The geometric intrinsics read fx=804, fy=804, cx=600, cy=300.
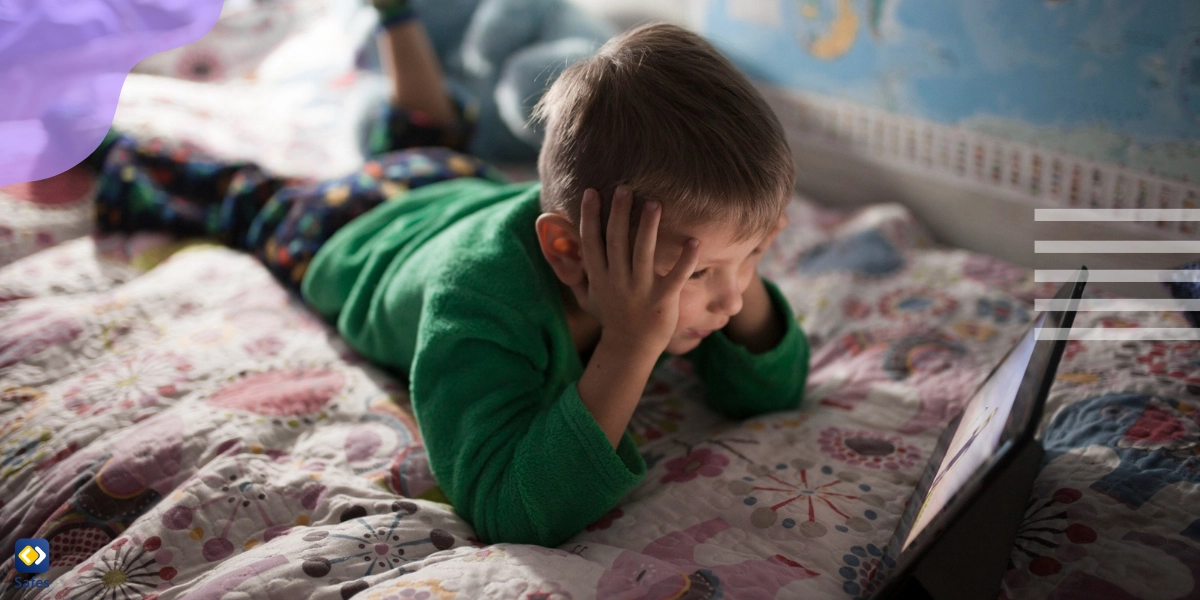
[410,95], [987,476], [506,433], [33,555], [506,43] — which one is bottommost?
[33,555]

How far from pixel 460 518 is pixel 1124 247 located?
33.4 inches

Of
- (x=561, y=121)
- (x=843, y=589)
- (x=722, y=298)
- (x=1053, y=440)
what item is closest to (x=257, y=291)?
(x=561, y=121)

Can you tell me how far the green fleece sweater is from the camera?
76cm

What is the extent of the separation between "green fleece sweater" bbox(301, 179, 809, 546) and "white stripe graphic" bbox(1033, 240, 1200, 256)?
0.38 m

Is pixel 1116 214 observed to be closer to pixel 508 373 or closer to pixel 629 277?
pixel 629 277

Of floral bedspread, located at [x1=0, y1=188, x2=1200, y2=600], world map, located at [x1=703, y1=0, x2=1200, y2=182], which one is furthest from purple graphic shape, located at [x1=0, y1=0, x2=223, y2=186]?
world map, located at [x1=703, y1=0, x2=1200, y2=182]

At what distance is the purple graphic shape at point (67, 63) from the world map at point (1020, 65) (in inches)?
41.7

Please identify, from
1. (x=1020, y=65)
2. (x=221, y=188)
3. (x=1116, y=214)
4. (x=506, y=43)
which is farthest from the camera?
(x=506, y=43)

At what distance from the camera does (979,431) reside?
667mm

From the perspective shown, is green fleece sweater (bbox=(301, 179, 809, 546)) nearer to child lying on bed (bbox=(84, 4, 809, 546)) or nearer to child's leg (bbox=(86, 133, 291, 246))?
child lying on bed (bbox=(84, 4, 809, 546))

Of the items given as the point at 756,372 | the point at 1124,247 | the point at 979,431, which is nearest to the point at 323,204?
the point at 756,372

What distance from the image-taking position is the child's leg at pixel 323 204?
4.25 ft

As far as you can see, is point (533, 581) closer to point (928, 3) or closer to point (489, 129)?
point (928, 3)

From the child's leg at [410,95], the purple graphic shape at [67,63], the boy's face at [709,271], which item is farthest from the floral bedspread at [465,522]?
the child's leg at [410,95]
